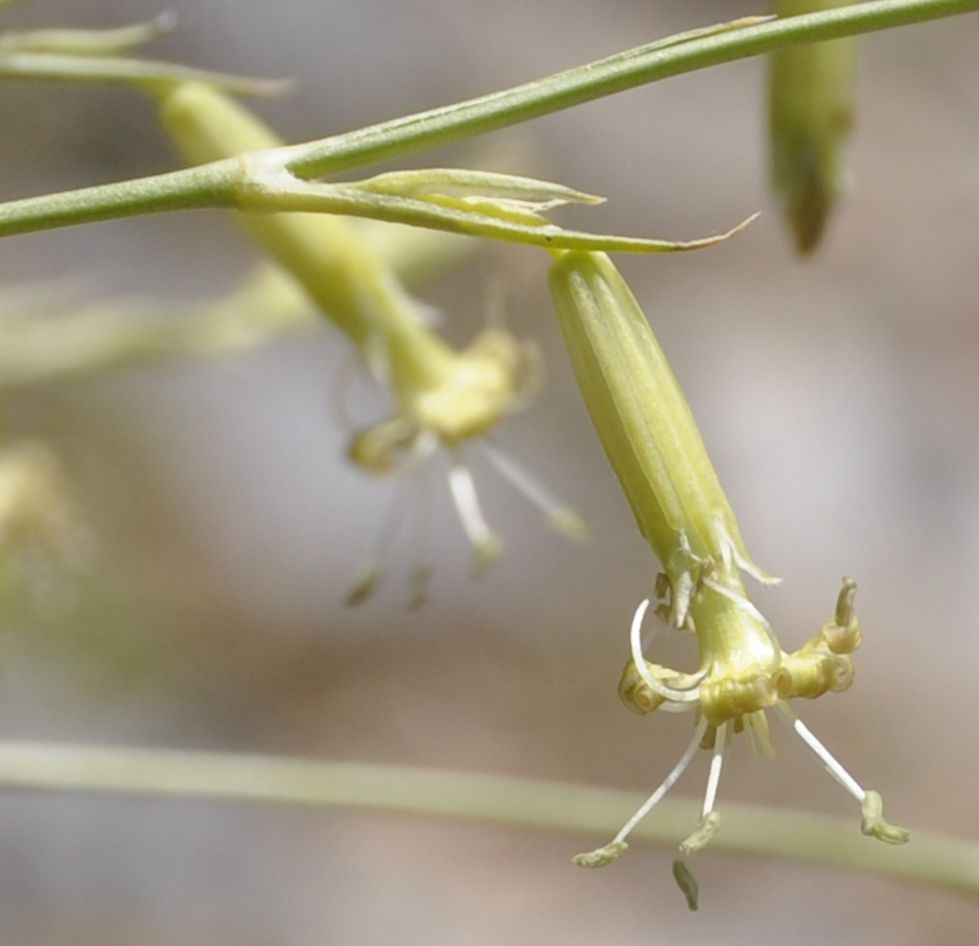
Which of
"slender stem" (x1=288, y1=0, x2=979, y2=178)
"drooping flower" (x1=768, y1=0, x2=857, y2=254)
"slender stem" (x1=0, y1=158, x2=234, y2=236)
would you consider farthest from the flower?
"drooping flower" (x1=768, y1=0, x2=857, y2=254)

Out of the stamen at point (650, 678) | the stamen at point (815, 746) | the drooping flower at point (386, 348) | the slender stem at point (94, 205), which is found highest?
the slender stem at point (94, 205)

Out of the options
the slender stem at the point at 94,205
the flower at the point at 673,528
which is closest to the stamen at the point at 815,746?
the flower at the point at 673,528

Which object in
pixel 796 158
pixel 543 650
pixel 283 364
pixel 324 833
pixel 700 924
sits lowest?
pixel 700 924

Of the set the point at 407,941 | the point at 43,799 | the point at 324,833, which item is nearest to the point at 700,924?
the point at 407,941

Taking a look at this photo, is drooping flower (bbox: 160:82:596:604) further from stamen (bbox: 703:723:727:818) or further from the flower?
stamen (bbox: 703:723:727:818)

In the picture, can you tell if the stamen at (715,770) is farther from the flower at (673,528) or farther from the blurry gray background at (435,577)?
the blurry gray background at (435,577)

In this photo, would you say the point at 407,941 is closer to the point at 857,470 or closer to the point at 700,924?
the point at 700,924
